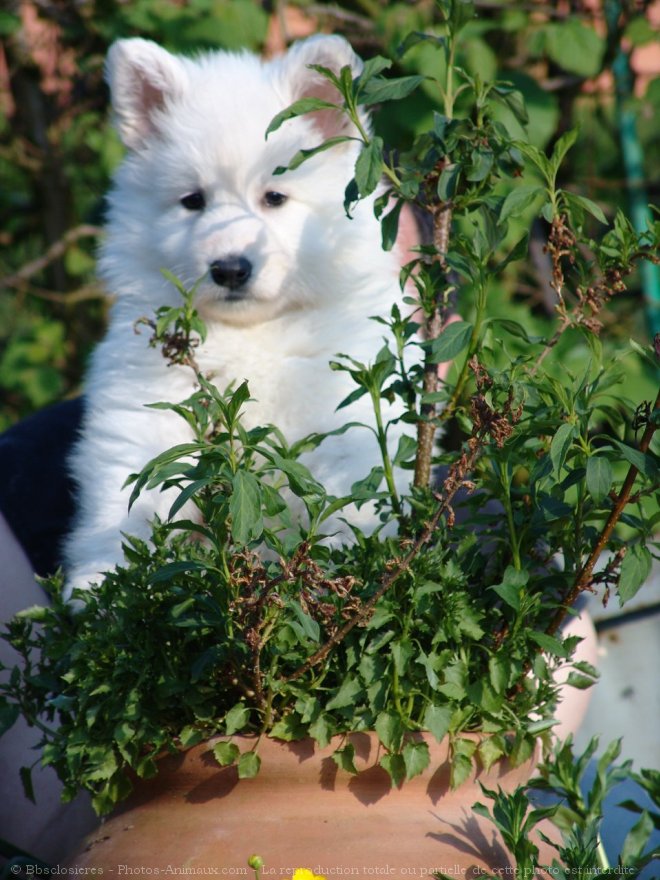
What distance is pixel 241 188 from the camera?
229 cm

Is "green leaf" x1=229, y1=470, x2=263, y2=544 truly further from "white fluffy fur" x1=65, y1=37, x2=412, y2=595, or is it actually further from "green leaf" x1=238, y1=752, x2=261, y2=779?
"white fluffy fur" x1=65, y1=37, x2=412, y2=595

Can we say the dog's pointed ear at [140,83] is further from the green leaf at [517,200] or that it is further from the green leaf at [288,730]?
the green leaf at [288,730]

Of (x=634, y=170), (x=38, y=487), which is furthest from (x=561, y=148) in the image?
(x=634, y=170)

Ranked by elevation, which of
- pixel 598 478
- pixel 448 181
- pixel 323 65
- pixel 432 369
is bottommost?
pixel 598 478

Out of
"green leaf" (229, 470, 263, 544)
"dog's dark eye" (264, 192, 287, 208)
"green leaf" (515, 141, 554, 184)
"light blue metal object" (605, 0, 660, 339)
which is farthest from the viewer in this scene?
"light blue metal object" (605, 0, 660, 339)

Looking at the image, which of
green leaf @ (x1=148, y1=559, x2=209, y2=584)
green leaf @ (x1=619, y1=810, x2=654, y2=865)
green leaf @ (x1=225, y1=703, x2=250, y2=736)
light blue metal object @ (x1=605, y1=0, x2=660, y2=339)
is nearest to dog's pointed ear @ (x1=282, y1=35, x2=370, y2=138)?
green leaf @ (x1=148, y1=559, x2=209, y2=584)

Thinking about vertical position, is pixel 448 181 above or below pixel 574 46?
below

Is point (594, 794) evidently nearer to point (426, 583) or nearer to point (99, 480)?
point (426, 583)

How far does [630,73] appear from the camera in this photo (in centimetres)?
446

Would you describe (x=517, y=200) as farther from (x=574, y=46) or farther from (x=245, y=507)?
(x=574, y=46)

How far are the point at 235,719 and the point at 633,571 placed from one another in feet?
1.63

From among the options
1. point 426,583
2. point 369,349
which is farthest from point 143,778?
point 369,349

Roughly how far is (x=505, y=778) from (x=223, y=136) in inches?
58.6

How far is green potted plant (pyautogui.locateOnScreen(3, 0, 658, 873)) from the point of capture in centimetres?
125
